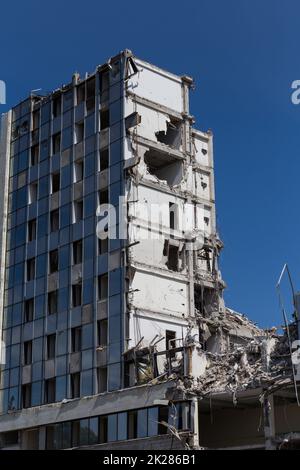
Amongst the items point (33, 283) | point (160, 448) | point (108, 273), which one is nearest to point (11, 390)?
point (33, 283)

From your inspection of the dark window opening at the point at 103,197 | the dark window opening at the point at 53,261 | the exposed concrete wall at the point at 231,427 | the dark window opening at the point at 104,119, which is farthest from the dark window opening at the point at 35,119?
the exposed concrete wall at the point at 231,427

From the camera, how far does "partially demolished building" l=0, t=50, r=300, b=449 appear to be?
47406mm

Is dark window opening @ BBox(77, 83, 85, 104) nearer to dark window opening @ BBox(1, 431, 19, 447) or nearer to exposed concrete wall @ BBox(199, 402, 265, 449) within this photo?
dark window opening @ BBox(1, 431, 19, 447)

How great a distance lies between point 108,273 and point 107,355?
5182 mm

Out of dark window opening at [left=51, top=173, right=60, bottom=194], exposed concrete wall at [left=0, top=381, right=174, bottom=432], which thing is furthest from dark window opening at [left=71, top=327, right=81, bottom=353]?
dark window opening at [left=51, top=173, right=60, bottom=194]

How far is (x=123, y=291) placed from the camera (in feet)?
170

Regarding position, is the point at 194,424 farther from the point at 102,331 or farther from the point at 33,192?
the point at 33,192

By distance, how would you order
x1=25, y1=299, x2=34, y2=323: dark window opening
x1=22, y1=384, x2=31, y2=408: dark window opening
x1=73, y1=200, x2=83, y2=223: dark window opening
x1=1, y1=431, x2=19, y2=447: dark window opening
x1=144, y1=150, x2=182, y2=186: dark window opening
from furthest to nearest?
x1=144, y1=150, x2=182, y2=186: dark window opening
x1=25, y1=299, x2=34, y2=323: dark window opening
x1=73, y1=200, x2=83, y2=223: dark window opening
x1=22, y1=384, x2=31, y2=408: dark window opening
x1=1, y1=431, x2=19, y2=447: dark window opening

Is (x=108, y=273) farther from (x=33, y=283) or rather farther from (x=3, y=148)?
(x=3, y=148)

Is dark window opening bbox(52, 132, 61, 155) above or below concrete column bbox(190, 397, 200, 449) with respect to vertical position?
above

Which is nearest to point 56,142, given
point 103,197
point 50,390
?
point 103,197

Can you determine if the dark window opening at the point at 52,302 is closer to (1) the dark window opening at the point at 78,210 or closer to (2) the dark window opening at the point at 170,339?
(1) the dark window opening at the point at 78,210

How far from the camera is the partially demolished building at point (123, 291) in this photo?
47.4 m

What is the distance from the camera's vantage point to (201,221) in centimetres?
5909
